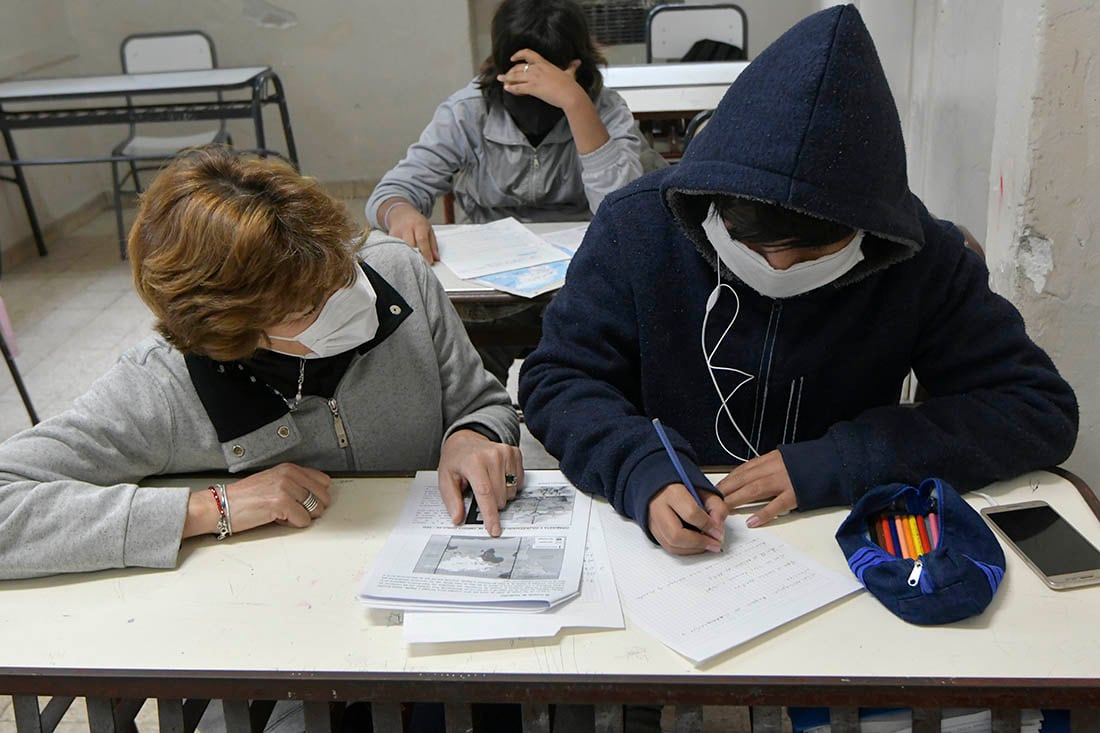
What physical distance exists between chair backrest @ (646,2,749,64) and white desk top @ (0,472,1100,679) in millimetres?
4167

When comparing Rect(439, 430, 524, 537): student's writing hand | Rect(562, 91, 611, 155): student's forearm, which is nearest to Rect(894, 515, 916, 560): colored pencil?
Rect(439, 430, 524, 537): student's writing hand

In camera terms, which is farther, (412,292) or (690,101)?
(690,101)

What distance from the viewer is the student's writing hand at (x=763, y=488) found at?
4.22 feet

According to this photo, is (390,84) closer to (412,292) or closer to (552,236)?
(552,236)

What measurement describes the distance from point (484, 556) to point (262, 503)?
1.00 feet

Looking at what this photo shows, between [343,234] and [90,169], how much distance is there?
5174 mm

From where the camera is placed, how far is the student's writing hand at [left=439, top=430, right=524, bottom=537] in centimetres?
131

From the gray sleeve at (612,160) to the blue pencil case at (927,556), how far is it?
140cm

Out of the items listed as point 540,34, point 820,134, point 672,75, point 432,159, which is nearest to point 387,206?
point 432,159

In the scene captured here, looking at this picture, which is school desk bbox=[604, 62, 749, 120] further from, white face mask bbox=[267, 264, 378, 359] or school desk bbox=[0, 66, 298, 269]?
white face mask bbox=[267, 264, 378, 359]

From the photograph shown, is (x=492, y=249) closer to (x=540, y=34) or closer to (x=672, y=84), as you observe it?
(x=540, y=34)

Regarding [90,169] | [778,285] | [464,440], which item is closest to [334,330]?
[464,440]

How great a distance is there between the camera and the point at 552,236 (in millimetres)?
2566

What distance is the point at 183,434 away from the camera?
4.59 ft
